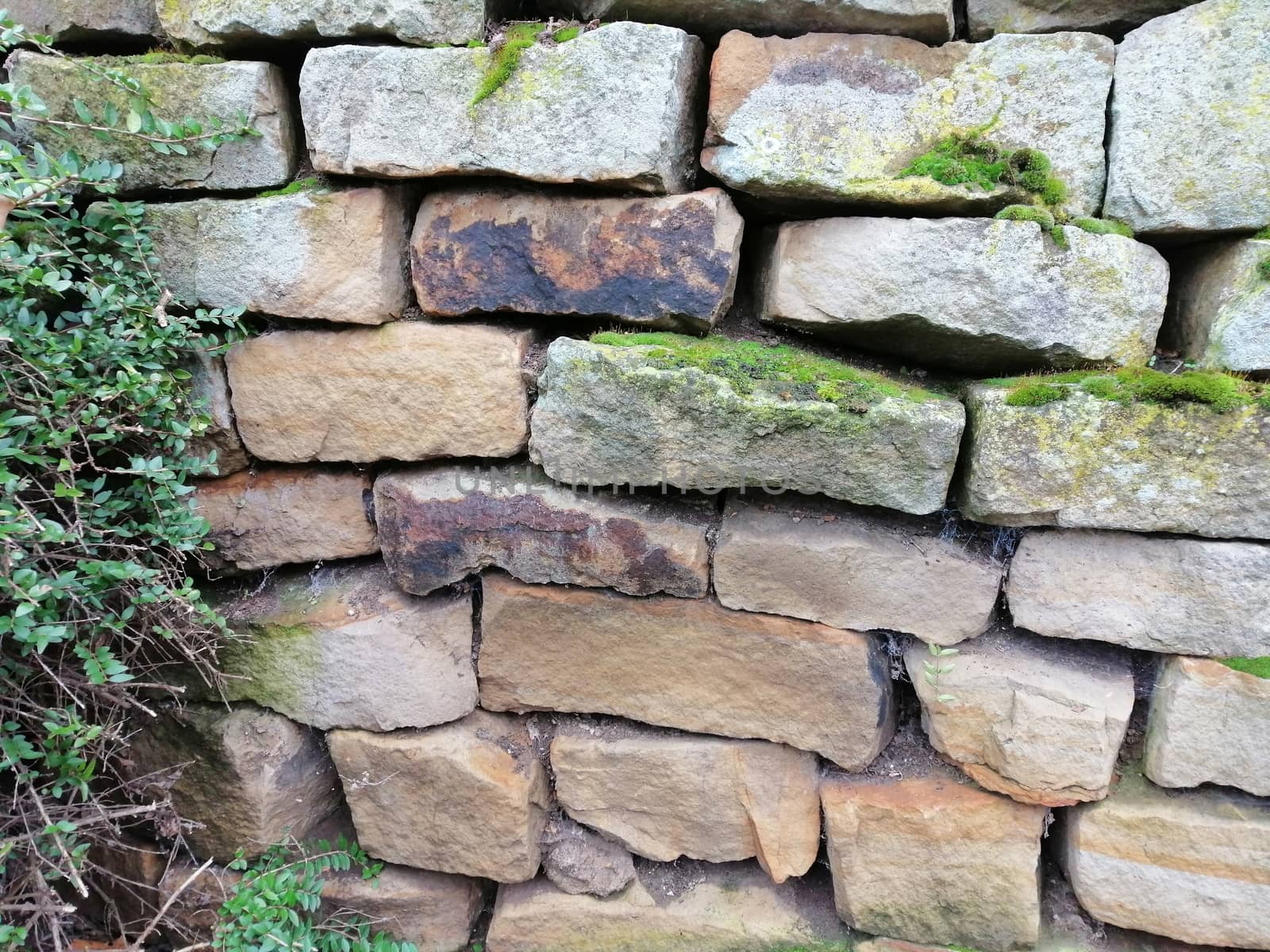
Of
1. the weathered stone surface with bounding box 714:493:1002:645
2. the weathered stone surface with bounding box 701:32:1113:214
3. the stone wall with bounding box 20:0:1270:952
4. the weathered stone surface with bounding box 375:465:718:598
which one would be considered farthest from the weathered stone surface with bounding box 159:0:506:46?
the weathered stone surface with bounding box 714:493:1002:645

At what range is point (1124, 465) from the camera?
5.56 feet

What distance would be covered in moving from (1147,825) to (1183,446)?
0.94m

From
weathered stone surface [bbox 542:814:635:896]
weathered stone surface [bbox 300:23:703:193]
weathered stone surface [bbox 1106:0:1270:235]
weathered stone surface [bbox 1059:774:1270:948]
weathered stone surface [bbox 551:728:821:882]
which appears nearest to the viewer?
weathered stone surface [bbox 1106:0:1270:235]

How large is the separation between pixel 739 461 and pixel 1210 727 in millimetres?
1257

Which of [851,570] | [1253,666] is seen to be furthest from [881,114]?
[1253,666]

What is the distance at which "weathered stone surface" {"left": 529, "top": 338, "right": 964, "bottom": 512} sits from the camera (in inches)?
68.1

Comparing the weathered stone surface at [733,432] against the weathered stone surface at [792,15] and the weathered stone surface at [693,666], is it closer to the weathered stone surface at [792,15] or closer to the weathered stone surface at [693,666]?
the weathered stone surface at [693,666]

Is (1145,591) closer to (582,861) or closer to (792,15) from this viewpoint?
(792,15)

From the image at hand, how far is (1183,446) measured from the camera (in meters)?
1.67

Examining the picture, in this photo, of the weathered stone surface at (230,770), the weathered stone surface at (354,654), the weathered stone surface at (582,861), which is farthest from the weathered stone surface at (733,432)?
the weathered stone surface at (230,770)

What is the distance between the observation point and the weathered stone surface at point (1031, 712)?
1854 millimetres

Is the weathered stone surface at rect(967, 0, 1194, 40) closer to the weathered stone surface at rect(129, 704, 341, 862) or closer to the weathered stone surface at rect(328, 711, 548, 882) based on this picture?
the weathered stone surface at rect(328, 711, 548, 882)

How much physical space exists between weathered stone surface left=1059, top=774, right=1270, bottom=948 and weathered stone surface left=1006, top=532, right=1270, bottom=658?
1.30ft

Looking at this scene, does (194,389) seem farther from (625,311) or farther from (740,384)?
(740,384)
